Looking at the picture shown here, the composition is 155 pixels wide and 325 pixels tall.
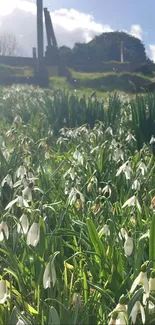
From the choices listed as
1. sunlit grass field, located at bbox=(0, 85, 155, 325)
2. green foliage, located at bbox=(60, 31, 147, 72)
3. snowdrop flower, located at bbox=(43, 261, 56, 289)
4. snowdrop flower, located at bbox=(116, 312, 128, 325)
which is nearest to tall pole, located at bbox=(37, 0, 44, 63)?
green foliage, located at bbox=(60, 31, 147, 72)

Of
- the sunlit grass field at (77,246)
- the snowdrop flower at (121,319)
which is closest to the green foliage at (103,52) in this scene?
the sunlit grass field at (77,246)

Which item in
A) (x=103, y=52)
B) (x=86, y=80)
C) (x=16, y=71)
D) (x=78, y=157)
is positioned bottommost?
(x=78, y=157)

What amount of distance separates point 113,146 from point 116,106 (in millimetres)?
2675

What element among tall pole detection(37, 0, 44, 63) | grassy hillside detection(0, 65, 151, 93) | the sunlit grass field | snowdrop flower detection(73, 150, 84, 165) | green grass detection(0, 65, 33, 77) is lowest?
the sunlit grass field

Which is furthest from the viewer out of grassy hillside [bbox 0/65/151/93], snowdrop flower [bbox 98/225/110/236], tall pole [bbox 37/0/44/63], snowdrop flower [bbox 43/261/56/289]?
grassy hillside [bbox 0/65/151/93]

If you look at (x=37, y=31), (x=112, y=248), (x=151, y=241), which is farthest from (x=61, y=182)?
(x=37, y=31)

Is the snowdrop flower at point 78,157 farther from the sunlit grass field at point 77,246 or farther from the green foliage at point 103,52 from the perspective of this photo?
the green foliage at point 103,52

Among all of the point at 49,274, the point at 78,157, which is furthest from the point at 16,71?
the point at 49,274

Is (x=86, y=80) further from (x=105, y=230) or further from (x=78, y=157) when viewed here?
(x=105, y=230)

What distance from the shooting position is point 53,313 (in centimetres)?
113

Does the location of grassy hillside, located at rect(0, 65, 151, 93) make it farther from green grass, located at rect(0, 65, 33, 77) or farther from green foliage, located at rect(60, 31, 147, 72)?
green foliage, located at rect(60, 31, 147, 72)

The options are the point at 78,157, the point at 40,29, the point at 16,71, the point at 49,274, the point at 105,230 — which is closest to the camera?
the point at 49,274

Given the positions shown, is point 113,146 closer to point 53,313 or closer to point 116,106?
point 53,313

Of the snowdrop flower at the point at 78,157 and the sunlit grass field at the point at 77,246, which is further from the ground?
the snowdrop flower at the point at 78,157
